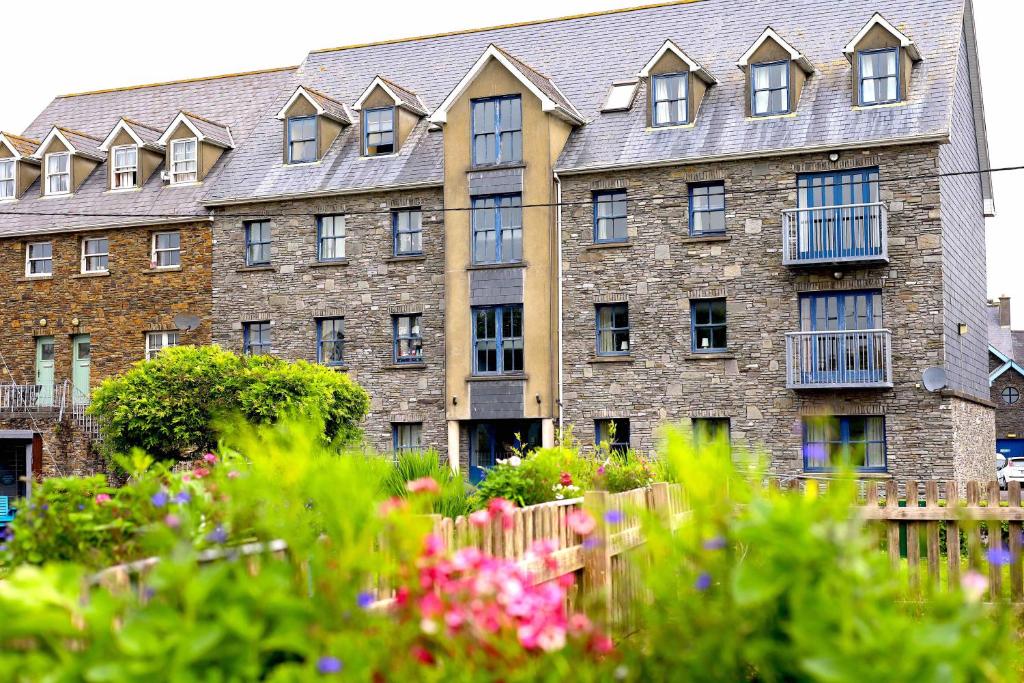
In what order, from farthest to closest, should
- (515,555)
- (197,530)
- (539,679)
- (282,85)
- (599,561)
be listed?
(282,85) < (599,561) < (515,555) < (197,530) < (539,679)

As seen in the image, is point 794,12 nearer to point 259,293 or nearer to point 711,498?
point 259,293

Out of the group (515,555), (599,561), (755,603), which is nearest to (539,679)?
(755,603)

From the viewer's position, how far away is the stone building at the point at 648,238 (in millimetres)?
26078

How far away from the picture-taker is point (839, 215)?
85.7 feet

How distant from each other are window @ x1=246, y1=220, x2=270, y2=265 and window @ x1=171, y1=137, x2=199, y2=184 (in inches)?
121

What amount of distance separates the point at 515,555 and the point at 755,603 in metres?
4.14

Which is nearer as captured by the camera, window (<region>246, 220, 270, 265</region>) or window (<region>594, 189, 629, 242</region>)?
window (<region>594, 189, 629, 242</region>)

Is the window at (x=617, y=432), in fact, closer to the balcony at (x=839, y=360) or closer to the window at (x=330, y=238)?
the balcony at (x=839, y=360)

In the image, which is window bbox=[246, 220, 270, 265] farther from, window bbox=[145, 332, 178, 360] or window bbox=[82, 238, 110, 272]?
window bbox=[82, 238, 110, 272]

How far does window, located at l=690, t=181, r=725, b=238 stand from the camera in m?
27.8

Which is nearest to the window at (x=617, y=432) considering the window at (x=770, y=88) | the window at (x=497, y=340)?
the window at (x=497, y=340)

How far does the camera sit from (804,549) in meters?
3.31

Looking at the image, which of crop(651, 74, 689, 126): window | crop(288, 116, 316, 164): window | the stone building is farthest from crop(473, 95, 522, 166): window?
crop(288, 116, 316, 164): window

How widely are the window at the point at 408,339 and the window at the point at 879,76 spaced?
39.0 ft
